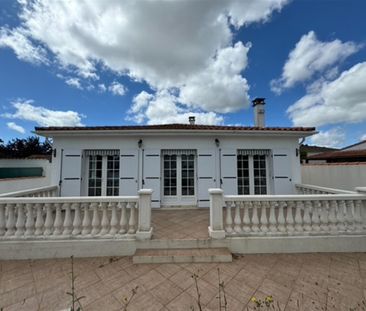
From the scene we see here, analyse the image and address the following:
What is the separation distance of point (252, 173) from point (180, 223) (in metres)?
3.34

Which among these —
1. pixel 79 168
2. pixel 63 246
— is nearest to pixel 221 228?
pixel 63 246

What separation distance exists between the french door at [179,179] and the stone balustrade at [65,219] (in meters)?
2.55

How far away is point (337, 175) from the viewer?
600 centimetres

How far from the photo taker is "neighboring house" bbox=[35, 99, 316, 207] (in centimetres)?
531

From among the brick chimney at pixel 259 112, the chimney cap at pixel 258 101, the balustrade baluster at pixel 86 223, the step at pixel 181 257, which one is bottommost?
the step at pixel 181 257

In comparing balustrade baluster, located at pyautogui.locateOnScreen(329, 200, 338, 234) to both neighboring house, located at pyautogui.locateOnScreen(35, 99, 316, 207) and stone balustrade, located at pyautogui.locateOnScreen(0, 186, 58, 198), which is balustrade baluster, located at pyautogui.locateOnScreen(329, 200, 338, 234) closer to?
neighboring house, located at pyautogui.locateOnScreen(35, 99, 316, 207)

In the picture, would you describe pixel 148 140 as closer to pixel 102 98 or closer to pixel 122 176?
pixel 122 176

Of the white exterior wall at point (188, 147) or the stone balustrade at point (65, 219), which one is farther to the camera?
the white exterior wall at point (188, 147)

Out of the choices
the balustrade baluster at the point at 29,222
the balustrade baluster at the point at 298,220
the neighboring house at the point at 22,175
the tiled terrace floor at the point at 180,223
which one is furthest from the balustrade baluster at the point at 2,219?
the balustrade baluster at the point at 298,220

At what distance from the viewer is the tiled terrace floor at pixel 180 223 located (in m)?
Result: 3.19

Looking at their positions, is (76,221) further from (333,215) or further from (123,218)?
(333,215)

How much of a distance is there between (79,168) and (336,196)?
6.94 metres

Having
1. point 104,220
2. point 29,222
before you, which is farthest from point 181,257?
point 29,222

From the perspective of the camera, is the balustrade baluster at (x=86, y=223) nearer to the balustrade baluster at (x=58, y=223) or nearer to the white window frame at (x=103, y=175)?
the balustrade baluster at (x=58, y=223)
